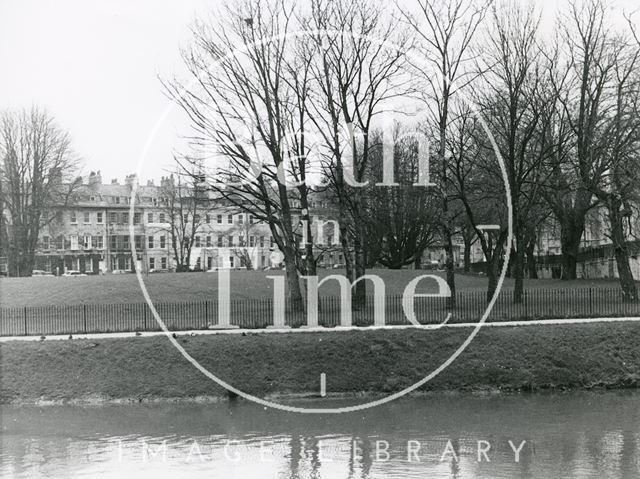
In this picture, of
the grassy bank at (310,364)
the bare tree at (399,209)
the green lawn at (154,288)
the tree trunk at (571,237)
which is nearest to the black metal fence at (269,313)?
the grassy bank at (310,364)

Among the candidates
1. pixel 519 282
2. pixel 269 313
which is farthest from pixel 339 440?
pixel 519 282

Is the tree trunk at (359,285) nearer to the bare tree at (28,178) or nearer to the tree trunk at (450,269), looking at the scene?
the tree trunk at (450,269)

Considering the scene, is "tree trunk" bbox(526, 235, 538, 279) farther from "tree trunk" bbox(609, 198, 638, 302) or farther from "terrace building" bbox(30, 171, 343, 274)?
"terrace building" bbox(30, 171, 343, 274)

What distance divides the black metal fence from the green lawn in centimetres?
297

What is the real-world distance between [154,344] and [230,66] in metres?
11.7

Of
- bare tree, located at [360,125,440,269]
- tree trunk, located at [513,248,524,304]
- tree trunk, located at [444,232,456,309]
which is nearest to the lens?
tree trunk, located at [444,232,456,309]

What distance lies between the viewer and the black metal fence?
1121 inches

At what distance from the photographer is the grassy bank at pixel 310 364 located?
23.2 m

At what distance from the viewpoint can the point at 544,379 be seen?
23.8 m

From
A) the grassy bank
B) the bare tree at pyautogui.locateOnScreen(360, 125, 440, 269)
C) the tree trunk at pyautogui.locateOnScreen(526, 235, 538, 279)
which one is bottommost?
the grassy bank

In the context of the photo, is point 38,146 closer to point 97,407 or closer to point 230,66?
point 230,66

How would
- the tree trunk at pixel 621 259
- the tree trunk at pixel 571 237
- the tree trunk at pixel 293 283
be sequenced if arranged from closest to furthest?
the tree trunk at pixel 293 283 < the tree trunk at pixel 621 259 < the tree trunk at pixel 571 237

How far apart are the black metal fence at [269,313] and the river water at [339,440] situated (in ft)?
20.4

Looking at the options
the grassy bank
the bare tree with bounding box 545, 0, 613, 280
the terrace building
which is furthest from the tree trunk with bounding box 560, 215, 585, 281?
the terrace building
